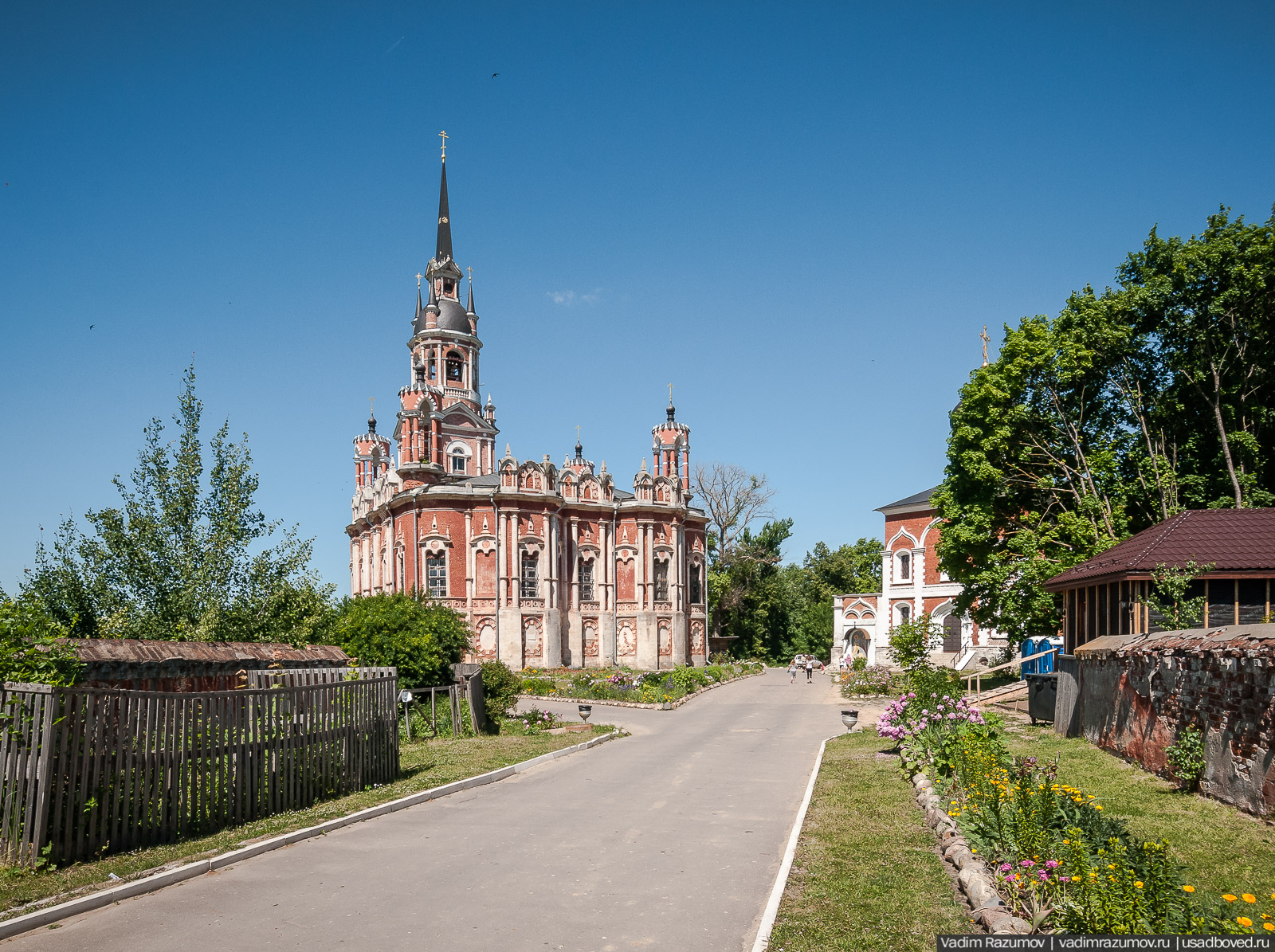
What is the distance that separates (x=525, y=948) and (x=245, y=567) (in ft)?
60.1

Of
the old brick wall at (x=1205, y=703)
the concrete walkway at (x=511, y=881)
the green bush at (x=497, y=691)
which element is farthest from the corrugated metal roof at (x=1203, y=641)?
the green bush at (x=497, y=691)

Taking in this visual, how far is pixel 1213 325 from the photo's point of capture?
2739 centimetres

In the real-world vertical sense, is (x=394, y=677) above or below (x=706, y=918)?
above

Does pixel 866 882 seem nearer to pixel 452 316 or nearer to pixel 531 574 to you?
pixel 531 574

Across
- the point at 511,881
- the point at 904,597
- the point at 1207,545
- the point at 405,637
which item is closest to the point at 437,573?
the point at 904,597

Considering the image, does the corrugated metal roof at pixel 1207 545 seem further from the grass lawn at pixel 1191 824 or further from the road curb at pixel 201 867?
the road curb at pixel 201 867

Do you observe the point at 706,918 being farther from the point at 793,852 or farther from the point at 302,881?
the point at 302,881

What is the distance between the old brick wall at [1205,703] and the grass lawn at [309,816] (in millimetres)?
10086

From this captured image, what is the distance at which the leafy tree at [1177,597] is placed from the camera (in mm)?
17828

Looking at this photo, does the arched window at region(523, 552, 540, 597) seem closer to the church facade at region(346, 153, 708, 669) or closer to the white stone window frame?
the church facade at region(346, 153, 708, 669)

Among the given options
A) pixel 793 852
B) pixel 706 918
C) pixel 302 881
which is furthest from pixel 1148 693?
pixel 302 881

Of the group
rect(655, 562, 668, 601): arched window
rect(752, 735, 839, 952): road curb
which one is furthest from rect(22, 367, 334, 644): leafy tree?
rect(655, 562, 668, 601): arched window

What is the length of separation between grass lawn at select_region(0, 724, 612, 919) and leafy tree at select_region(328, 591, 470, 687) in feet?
6.86

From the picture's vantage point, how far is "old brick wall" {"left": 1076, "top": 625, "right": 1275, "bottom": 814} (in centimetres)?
970
